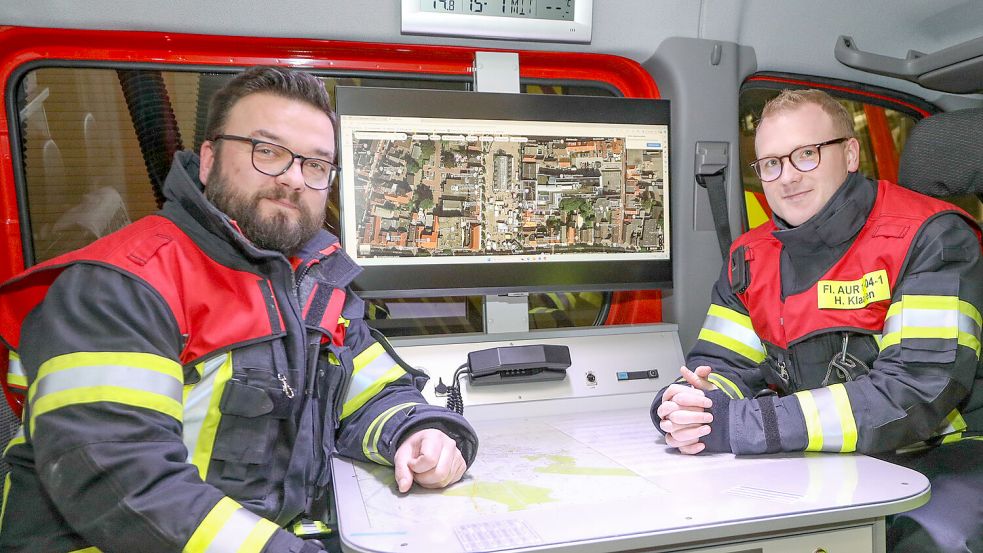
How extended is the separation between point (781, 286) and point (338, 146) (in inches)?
53.9

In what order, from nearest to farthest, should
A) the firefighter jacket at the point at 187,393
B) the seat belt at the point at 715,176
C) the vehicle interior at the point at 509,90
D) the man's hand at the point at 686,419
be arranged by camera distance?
the firefighter jacket at the point at 187,393, the man's hand at the point at 686,419, the vehicle interior at the point at 509,90, the seat belt at the point at 715,176

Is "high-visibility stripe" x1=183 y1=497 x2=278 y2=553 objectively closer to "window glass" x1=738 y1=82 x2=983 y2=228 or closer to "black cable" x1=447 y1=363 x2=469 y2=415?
"black cable" x1=447 y1=363 x2=469 y2=415

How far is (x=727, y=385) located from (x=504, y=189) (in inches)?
36.1

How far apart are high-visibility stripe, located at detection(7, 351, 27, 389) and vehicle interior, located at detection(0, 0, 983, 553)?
2.75ft

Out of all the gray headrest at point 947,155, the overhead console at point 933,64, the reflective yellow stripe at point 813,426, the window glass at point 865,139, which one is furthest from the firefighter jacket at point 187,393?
the overhead console at point 933,64

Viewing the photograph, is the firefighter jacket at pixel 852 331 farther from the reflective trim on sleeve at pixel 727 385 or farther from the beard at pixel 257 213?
the beard at pixel 257 213

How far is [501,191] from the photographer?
7.42 ft

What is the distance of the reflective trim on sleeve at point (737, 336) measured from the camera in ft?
6.82

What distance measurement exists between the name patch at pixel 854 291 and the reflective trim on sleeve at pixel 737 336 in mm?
268

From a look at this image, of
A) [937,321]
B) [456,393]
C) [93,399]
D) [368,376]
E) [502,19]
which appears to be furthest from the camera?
[502,19]

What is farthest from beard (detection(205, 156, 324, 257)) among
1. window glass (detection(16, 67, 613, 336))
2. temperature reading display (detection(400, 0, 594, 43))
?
temperature reading display (detection(400, 0, 594, 43))

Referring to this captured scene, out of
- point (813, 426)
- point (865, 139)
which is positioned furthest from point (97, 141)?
point (865, 139)

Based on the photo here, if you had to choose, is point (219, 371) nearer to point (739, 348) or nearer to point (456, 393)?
point (456, 393)

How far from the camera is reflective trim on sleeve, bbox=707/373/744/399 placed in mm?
1914
